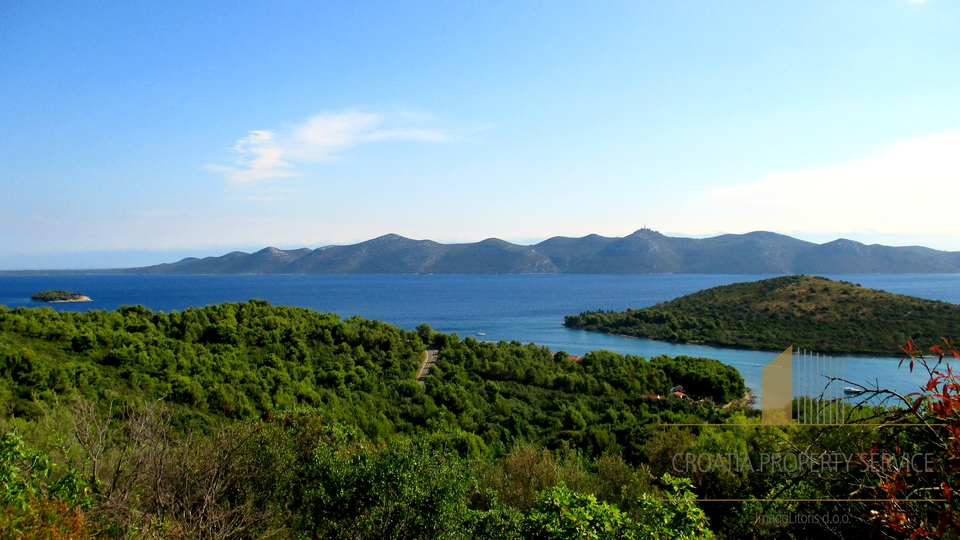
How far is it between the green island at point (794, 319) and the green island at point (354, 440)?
77.3 feet

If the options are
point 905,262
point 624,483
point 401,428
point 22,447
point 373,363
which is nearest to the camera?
point 22,447

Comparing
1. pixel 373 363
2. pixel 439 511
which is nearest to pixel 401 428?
pixel 373 363

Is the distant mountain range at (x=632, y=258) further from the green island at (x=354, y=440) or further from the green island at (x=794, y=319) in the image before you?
the green island at (x=354, y=440)

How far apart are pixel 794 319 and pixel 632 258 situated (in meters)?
130

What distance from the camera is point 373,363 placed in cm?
2088

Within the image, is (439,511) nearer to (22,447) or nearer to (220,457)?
(220,457)

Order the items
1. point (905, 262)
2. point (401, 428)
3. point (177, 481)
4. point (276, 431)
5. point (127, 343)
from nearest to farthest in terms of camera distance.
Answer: point (177, 481), point (276, 431), point (401, 428), point (127, 343), point (905, 262)

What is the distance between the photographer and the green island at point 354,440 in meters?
5.83

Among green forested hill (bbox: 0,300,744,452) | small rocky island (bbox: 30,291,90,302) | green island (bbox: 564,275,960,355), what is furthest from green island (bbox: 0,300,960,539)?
small rocky island (bbox: 30,291,90,302)

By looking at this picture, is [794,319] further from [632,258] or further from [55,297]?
[632,258]

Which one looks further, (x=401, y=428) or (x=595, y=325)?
(x=595, y=325)

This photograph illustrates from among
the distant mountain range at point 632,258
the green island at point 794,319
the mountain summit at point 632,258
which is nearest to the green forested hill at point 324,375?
the green island at point 794,319

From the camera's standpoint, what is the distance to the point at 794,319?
47.3 m

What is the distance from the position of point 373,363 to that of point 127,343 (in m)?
8.28
